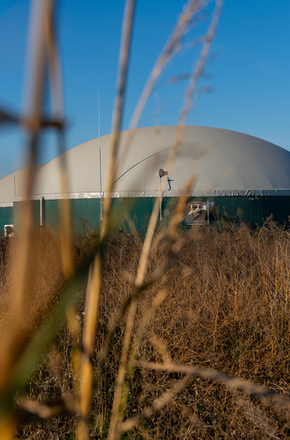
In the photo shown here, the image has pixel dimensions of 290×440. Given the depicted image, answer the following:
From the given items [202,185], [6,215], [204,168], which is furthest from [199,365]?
[6,215]

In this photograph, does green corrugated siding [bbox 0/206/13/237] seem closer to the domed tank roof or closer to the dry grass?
the domed tank roof

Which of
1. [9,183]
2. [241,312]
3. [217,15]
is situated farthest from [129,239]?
[9,183]

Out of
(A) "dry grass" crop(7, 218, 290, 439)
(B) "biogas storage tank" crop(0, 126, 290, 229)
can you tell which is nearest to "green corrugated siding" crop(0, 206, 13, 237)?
(B) "biogas storage tank" crop(0, 126, 290, 229)

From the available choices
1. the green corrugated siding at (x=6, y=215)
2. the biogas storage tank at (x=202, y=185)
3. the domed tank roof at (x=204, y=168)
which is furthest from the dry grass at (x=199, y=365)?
the green corrugated siding at (x=6, y=215)

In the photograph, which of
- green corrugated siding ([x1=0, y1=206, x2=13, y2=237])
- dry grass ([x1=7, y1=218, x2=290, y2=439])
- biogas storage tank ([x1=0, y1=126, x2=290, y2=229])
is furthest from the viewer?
green corrugated siding ([x1=0, y1=206, x2=13, y2=237])

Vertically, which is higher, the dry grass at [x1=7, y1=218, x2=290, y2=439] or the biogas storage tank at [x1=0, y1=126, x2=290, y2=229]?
the biogas storage tank at [x1=0, y1=126, x2=290, y2=229]

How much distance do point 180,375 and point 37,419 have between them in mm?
4375

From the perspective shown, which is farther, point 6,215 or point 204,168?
point 6,215

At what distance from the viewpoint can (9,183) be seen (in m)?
30.3

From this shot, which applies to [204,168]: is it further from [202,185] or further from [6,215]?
[6,215]

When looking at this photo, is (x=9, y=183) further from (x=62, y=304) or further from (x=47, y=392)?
(x=62, y=304)

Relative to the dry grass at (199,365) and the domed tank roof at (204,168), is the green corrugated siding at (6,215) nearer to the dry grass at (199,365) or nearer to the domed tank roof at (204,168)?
the domed tank roof at (204,168)

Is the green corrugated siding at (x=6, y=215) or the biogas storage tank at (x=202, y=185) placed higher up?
the biogas storage tank at (x=202, y=185)

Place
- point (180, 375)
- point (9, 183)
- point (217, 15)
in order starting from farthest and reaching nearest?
point (9, 183), point (180, 375), point (217, 15)
